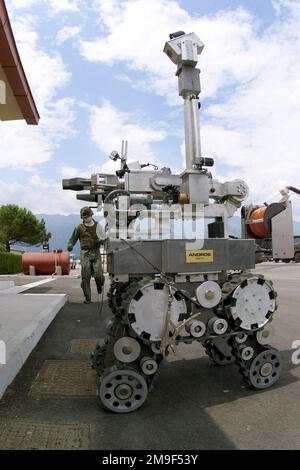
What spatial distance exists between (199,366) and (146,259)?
5.23ft

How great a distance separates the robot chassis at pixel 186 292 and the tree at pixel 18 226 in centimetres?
5536

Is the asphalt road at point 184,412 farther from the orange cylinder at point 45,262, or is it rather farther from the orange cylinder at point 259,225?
the orange cylinder at point 45,262

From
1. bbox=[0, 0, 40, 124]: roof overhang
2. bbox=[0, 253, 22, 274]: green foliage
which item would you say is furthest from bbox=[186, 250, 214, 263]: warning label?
bbox=[0, 253, 22, 274]: green foliage

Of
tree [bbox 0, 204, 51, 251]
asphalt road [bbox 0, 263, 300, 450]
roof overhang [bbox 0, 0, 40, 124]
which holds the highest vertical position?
tree [bbox 0, 204, 51, 251]

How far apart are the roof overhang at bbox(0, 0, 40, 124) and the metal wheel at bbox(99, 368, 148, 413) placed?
11.6ft

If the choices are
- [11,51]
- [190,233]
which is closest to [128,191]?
[190,233]

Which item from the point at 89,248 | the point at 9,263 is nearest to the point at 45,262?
the point at 9,263

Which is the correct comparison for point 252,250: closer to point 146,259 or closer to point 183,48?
point 146,259

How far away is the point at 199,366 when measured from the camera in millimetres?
4199

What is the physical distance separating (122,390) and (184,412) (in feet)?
1.66

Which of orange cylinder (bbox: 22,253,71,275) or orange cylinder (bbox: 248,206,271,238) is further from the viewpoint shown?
orange cylinder (bbox: 22,253,71,275)

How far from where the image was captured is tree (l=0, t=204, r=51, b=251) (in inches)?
2253

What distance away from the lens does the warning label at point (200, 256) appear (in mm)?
3352

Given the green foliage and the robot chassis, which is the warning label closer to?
the robot chassis
